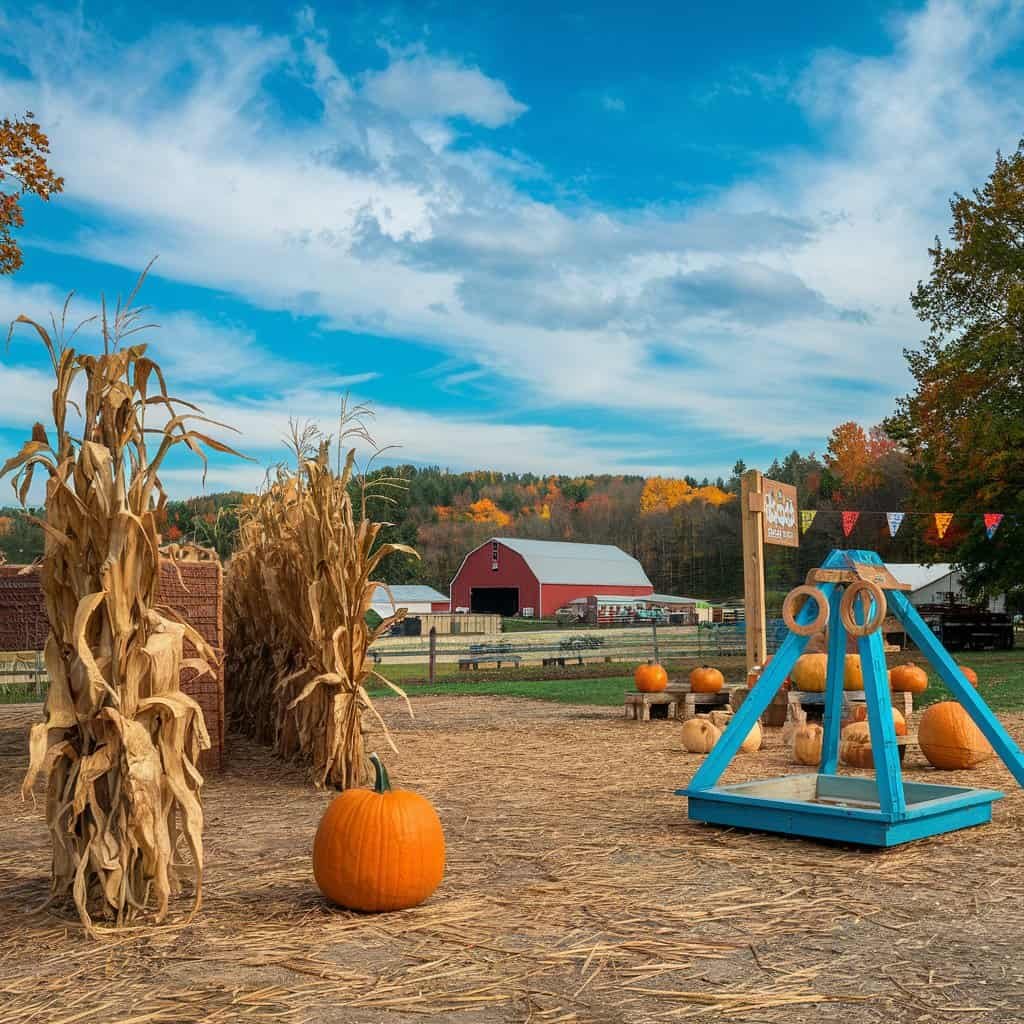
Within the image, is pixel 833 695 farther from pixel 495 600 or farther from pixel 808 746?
pixel 495 600

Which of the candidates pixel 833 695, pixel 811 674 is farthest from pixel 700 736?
pixel 833 695

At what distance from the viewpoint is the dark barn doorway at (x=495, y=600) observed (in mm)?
54531

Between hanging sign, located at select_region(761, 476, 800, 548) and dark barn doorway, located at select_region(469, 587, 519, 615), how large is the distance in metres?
41.6

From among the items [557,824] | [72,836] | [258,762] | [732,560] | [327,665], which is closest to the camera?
[72,836]

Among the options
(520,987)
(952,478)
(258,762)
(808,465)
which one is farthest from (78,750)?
(808,465)

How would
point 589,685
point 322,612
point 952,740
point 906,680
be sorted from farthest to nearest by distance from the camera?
point 589,685, point 906,680, point 952,740, point 322,612

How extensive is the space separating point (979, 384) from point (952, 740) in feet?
68.1

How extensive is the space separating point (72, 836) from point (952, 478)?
2636cm

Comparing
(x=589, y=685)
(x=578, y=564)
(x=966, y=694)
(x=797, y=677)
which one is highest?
(x=578, y=564)

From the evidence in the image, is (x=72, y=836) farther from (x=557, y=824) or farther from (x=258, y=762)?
(x=258, y=762)

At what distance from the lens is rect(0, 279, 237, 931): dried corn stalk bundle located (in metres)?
3.78

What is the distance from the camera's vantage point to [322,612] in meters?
6.76

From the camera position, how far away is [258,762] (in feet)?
25.8

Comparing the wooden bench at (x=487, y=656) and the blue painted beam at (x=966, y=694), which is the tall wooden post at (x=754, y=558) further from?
the wooden bench at (x=487, y=656)
